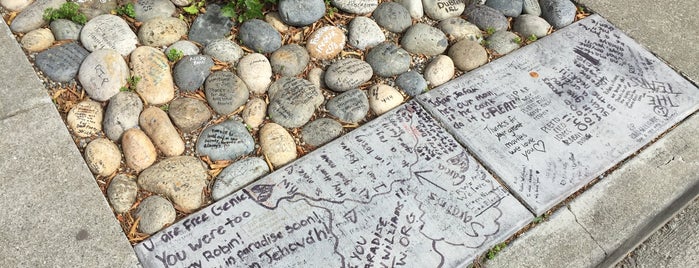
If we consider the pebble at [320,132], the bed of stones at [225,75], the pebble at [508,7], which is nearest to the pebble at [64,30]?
the bed of stones at [225,75]

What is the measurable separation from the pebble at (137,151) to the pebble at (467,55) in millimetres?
1827

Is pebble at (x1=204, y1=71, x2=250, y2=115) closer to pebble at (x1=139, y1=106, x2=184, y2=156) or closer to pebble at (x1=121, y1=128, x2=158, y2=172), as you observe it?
pebble at (x1=139, y1=106, x2=184, y2=156)

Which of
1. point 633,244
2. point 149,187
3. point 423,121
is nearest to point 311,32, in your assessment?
point 423,121

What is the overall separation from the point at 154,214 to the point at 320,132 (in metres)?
0.93

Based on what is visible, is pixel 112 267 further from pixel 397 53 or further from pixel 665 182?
pixel 665 182

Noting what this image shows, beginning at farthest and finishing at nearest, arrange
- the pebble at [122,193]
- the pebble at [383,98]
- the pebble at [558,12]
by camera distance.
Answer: the pebble at [558,12] → the pebble at [383,98] → the pebble at [122,193]

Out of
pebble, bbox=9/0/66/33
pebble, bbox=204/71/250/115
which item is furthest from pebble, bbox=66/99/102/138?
pebble, bbox=9/0/66/33

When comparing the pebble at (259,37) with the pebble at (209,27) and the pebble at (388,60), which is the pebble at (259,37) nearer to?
the pebble at (209,27)

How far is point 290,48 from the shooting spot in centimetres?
342

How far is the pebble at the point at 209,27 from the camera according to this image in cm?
346

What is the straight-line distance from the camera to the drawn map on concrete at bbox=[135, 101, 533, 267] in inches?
102

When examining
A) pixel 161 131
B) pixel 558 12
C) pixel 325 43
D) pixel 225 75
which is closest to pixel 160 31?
pixel 225 75

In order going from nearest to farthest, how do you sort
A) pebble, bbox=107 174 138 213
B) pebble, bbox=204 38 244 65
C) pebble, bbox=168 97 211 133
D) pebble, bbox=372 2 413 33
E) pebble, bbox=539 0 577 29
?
pebble, bbox=107 174 138 213 → pebble, bbox=168 97 211 133 → pebble, bbox=204 38 244 65 → pebble, bbox=372 2 413 33 → pebble, bbox=539 0 577 29

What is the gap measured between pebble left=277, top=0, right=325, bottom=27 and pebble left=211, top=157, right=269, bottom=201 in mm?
1014
